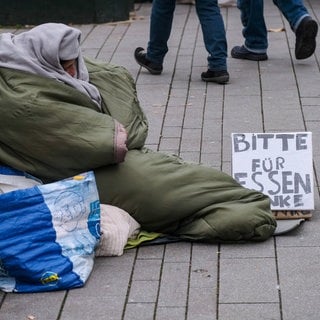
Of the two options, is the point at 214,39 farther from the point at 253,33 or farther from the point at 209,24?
the point at 253,33

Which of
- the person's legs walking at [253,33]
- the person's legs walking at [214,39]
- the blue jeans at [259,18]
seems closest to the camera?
the person's legs walking at [214,39]

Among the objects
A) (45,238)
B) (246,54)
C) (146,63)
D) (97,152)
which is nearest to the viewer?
(45,238)

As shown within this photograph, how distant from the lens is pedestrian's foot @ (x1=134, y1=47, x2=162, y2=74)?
26.8ft

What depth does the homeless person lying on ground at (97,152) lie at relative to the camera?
15.8 feet

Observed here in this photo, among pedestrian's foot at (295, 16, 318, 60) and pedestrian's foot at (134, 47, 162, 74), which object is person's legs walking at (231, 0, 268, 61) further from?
pedestrian's foot at (134, 47, 162, 74)

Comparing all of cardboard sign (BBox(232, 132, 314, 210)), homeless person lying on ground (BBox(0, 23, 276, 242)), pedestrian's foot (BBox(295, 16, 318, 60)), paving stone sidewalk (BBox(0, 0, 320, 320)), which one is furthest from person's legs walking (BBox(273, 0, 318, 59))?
homeless person lying on ground (BBox(0, 23, 276, 242))

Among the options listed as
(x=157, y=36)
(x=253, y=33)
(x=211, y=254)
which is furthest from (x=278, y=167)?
(x=253, y=33)

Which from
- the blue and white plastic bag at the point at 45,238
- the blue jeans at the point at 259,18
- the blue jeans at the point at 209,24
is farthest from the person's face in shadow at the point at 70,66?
the blue jeans at the point at 259,18

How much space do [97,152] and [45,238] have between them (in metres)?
0.47

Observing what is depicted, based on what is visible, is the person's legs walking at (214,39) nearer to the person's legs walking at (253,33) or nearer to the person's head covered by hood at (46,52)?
the person's legs walking at (253,33)

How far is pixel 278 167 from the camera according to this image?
17.8 ft

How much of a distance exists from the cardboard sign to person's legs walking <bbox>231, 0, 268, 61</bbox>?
3.15 metres

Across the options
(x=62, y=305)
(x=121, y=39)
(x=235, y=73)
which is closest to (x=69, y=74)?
(x=62, y=305)

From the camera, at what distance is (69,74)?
5.04 m
